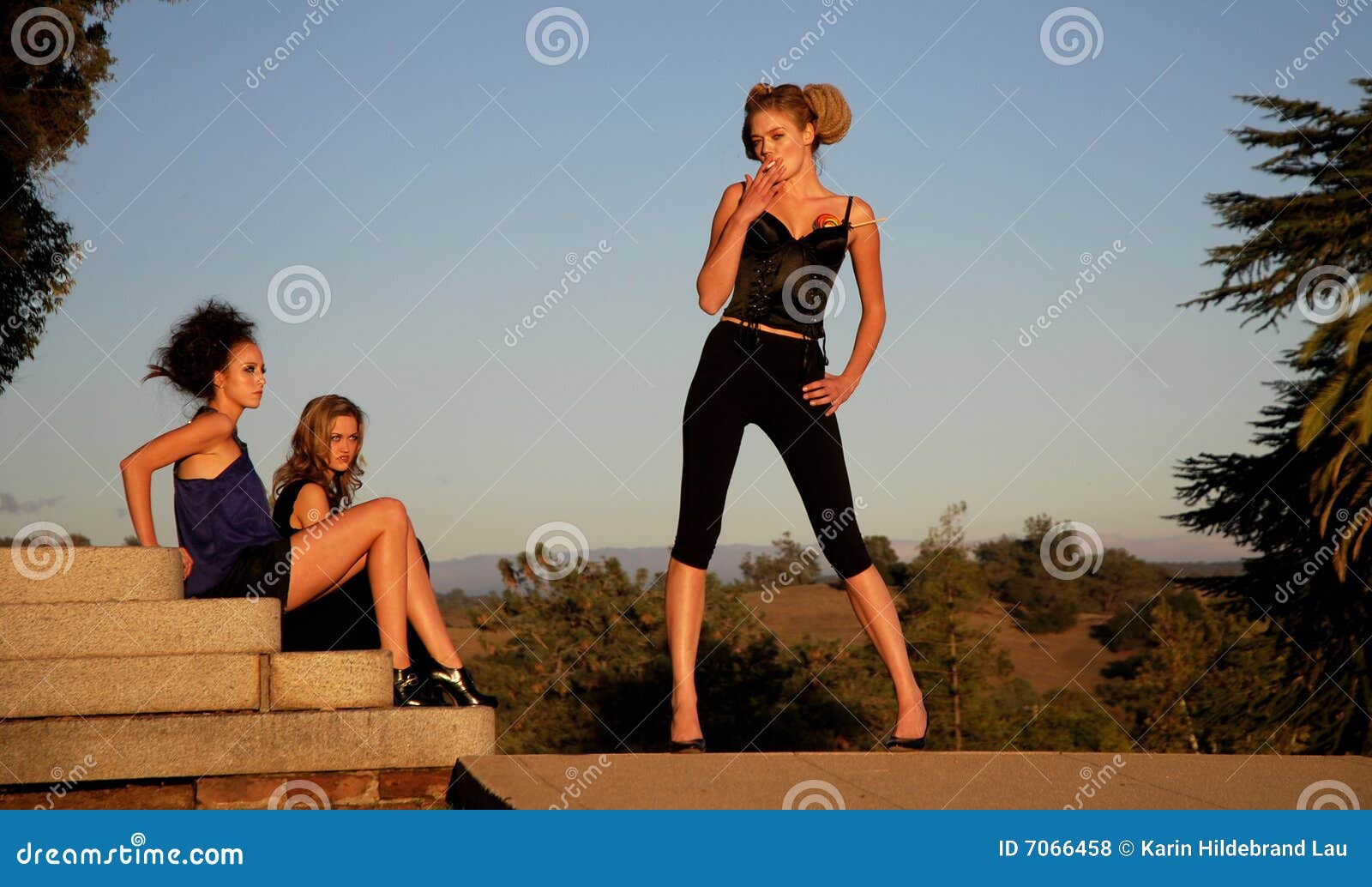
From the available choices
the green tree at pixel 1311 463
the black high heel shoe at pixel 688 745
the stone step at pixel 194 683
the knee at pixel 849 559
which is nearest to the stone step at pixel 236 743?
the stone step at pixel 194 683

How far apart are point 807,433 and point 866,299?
0.69 m

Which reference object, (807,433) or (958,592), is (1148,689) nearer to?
(958,592)

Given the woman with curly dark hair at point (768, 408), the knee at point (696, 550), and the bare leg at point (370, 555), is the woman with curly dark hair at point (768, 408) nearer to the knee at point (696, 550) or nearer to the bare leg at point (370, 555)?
the knee at point (696, 550)

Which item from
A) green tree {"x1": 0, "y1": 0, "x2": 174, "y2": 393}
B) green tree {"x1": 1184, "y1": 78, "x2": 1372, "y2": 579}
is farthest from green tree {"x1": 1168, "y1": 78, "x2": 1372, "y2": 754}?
green tree {"x1": 0, "y1": 0, "x2": 174, "y2": 393}

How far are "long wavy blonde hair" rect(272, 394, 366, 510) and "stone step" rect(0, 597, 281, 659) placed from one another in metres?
0.96

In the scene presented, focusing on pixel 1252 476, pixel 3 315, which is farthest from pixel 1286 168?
pixel 3 315

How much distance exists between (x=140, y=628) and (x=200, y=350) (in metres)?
1.27

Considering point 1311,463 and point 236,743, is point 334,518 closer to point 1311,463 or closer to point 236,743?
point 236,743

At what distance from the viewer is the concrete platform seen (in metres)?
4.18

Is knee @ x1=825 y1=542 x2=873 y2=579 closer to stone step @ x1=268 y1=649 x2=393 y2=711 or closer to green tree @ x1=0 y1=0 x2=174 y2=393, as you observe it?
stone step @ x1=268 y1=649 x2=393 y2=711

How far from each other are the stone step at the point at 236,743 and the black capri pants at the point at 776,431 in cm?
117

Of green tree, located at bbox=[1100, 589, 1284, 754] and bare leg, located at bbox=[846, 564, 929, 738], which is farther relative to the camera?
green tree, located at bbox=[1100, 589, 1284, 754]

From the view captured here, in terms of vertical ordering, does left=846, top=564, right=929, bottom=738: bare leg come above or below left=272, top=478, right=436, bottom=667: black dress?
below

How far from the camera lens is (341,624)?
19.1 feet
